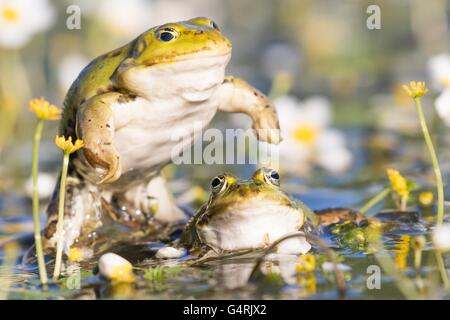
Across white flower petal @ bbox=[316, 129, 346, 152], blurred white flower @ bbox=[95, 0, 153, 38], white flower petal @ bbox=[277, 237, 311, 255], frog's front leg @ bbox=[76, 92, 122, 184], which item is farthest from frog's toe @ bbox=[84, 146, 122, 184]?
blurred white flower @ bbox=[95, 0, 153, 38]

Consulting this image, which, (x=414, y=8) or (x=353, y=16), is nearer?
(x=414, y=8)

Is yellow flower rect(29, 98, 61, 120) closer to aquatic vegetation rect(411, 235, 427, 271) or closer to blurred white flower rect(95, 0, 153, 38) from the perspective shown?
aquatic vegetation rect(411, 235, 427, 271)

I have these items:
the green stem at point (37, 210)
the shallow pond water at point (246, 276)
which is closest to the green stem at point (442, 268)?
the shallow pond water at point (246, 276)

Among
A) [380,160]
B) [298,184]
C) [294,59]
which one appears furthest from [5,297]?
[294,59]

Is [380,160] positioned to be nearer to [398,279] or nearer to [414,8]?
[398,279]

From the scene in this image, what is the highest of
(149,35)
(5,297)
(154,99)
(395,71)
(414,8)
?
(414,8)
